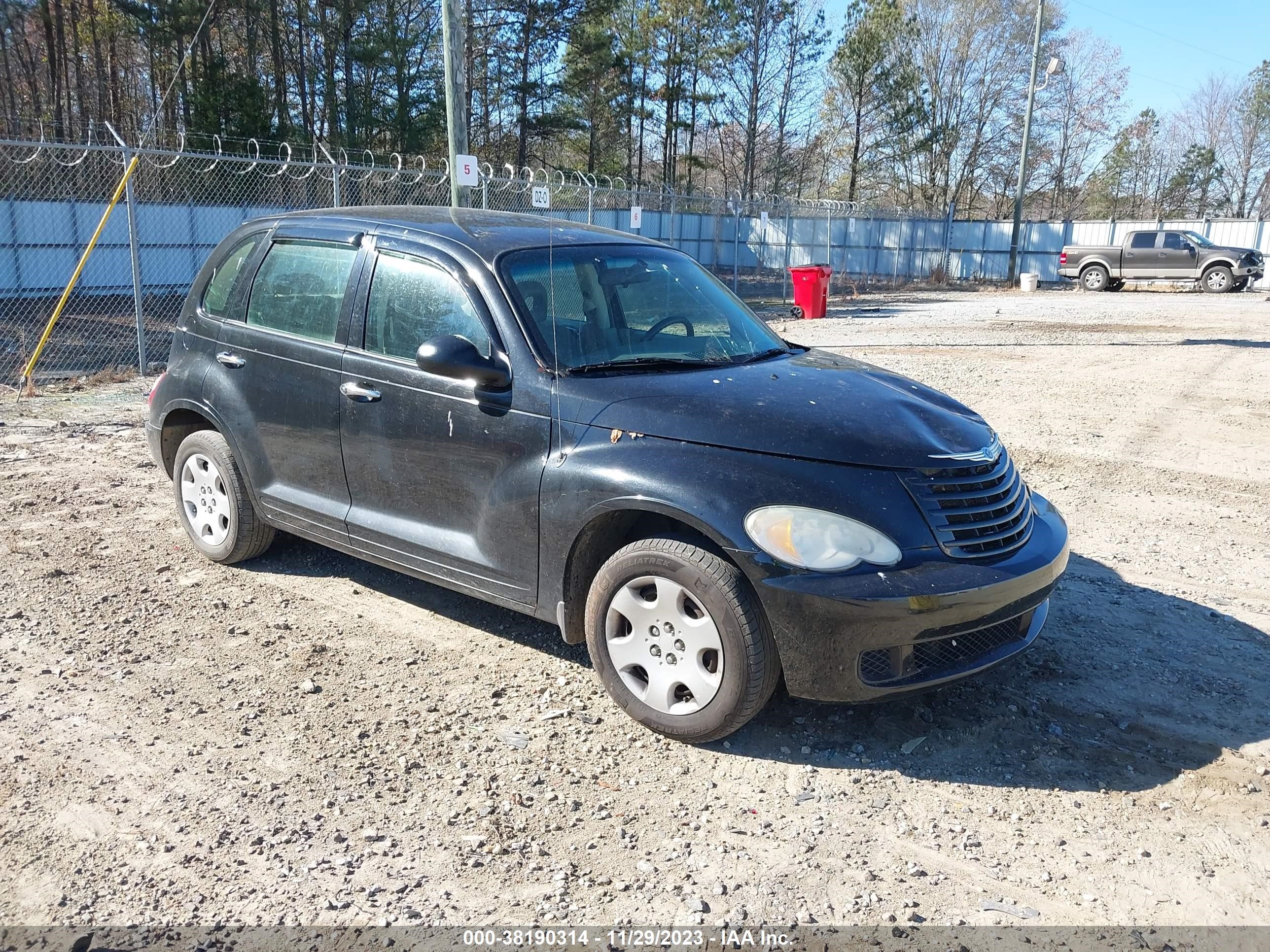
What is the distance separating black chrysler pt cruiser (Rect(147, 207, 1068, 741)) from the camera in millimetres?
3342

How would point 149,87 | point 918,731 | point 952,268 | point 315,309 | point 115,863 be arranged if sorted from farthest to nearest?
point 952,268 < point 149,87 < point 315,309 < point 918,731 < point 115,863

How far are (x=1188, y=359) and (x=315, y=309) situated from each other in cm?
1293

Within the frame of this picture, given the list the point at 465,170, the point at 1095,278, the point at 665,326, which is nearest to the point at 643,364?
the point at 665,326

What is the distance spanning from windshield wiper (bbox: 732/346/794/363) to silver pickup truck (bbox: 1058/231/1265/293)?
3054 centimetres

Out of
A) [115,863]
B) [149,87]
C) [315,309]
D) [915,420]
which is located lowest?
[115,863]

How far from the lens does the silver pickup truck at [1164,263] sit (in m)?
29.6

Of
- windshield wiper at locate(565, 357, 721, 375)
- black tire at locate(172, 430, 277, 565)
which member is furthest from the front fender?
black tire at locate(172, 430, 277, 565)

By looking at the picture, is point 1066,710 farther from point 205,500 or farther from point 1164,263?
point 1164,263

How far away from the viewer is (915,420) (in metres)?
3.76

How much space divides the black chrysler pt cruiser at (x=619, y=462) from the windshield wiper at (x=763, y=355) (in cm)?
3

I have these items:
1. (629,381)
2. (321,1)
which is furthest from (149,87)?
(629,381)

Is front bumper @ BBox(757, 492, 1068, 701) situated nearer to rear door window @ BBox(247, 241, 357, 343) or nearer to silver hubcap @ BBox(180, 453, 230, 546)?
rear door window @ BBox(247, 241, 357, 343)

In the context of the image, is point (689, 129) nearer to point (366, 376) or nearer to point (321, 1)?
point (321, 1)

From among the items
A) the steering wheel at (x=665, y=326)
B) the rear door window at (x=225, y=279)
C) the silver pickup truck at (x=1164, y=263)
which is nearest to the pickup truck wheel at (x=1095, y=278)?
the silver pickup truck at (x=1164, y=263)
